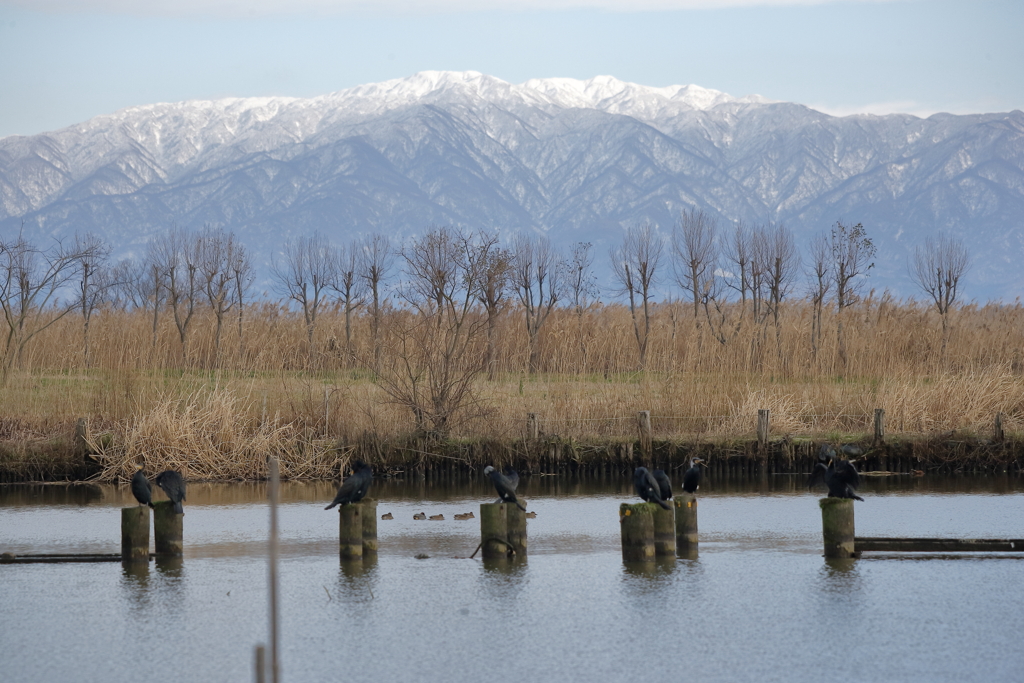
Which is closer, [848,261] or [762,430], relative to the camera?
[762,430]

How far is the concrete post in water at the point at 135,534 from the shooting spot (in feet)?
36.4

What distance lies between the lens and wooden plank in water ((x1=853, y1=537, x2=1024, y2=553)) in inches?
429

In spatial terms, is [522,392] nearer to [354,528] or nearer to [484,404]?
[484,404]

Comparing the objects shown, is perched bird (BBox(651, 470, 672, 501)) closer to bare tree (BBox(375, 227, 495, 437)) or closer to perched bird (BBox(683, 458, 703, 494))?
perched bird (BBox(683, 458, 703, 494))

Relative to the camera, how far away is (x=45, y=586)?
35.6 ft

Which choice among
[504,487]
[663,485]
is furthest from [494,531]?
[663,485]

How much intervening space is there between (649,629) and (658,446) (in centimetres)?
972

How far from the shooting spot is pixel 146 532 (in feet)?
36.7

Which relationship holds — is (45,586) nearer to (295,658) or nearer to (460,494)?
(295,658)

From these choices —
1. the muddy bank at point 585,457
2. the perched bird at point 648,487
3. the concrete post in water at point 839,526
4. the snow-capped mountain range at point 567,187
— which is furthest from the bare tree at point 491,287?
the snow-capped mountain range at point 567,187

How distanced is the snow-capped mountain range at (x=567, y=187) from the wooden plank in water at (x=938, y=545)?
154 metres

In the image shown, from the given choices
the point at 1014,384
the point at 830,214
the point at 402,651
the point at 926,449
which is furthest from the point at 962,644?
the point at 830,214

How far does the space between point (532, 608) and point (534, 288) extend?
2035cm

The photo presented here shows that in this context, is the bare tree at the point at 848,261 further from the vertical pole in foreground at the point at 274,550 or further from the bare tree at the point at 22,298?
the vertical pole in foreground at the point at 274,550
